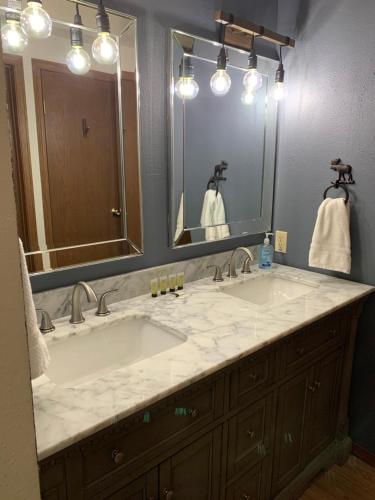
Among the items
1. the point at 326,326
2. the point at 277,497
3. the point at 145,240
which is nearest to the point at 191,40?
the point at 145,240

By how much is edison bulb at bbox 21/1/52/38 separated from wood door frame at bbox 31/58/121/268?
0.26 ft

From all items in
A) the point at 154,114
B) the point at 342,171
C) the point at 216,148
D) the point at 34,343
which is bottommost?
the point at 34,343

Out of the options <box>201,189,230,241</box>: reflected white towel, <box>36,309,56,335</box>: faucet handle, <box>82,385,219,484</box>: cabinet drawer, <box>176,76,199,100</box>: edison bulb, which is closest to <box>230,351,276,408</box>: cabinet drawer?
<box>82,385,219,484</box>: cabinet drawer

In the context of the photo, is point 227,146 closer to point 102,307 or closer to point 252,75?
point 252,75

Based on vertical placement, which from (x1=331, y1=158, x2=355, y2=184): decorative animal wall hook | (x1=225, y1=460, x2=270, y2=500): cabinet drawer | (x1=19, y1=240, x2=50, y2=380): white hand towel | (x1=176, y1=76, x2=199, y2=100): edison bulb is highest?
(x1=176, y1=76, x2=199, y2=100): edison bulb

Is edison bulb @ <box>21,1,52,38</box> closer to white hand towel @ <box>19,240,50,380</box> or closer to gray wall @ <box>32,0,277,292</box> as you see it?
gray wall @ <box>32,0,277,292</box>

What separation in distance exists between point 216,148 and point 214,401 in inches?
46.5

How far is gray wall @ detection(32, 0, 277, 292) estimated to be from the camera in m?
1.44

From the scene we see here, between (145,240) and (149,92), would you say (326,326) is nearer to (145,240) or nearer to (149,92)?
(145,240)

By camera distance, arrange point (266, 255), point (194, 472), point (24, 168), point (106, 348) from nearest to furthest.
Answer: point (194, 472) < point (24, 168) < point (106, 348) < point (266, 255)

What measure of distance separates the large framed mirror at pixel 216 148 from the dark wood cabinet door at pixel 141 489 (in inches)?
37.3

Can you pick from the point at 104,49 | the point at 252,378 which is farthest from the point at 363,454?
the point at 104,49

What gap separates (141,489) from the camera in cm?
101

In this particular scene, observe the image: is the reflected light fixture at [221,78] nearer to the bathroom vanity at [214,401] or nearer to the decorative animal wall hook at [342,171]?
the decorative animal wall hook at [342,171]
